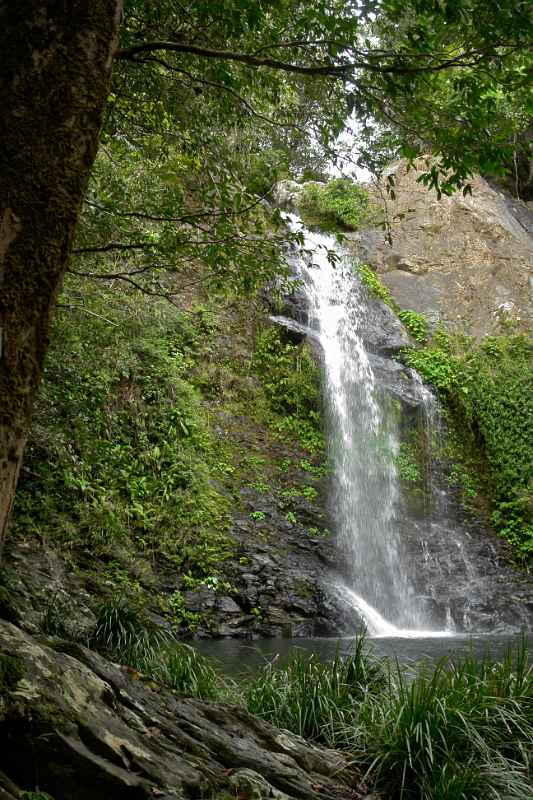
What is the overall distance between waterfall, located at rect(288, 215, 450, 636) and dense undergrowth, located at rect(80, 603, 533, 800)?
7.29m

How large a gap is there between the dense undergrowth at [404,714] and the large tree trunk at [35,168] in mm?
2064

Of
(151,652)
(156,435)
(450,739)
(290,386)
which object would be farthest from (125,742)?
(290,386)

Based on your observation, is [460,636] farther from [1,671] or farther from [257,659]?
[1,671]

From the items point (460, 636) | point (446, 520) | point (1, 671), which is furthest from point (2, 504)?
point (446, 520)

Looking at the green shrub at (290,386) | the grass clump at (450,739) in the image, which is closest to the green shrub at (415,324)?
the green shrub at (290,386)

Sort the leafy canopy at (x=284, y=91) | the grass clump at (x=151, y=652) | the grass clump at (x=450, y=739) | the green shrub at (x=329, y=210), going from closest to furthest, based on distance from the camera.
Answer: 1. the grass clump at (x=450, y=739)
2. the leafy canopy at (x=284, y=91)
3. the grass clump at (x=151, y=652)
4. the green shrub at (x=329, y=210)

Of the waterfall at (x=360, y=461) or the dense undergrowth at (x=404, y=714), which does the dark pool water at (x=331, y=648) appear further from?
the dense undergrowth at (x=404, y=714)

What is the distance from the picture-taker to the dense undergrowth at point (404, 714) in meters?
3.42

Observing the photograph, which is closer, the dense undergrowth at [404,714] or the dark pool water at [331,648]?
the dense undergrowth at [404,714]

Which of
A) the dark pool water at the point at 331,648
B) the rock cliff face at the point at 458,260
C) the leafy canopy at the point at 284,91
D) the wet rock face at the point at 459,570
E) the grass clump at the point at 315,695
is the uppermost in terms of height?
the rock cliff face at the point at 458,260

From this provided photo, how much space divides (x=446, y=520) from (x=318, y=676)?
1148cm

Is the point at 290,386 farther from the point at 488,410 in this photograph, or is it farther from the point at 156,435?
the point at 488,410

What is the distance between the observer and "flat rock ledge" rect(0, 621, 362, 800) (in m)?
2.18

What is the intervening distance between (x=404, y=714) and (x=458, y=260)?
64.1 ft
